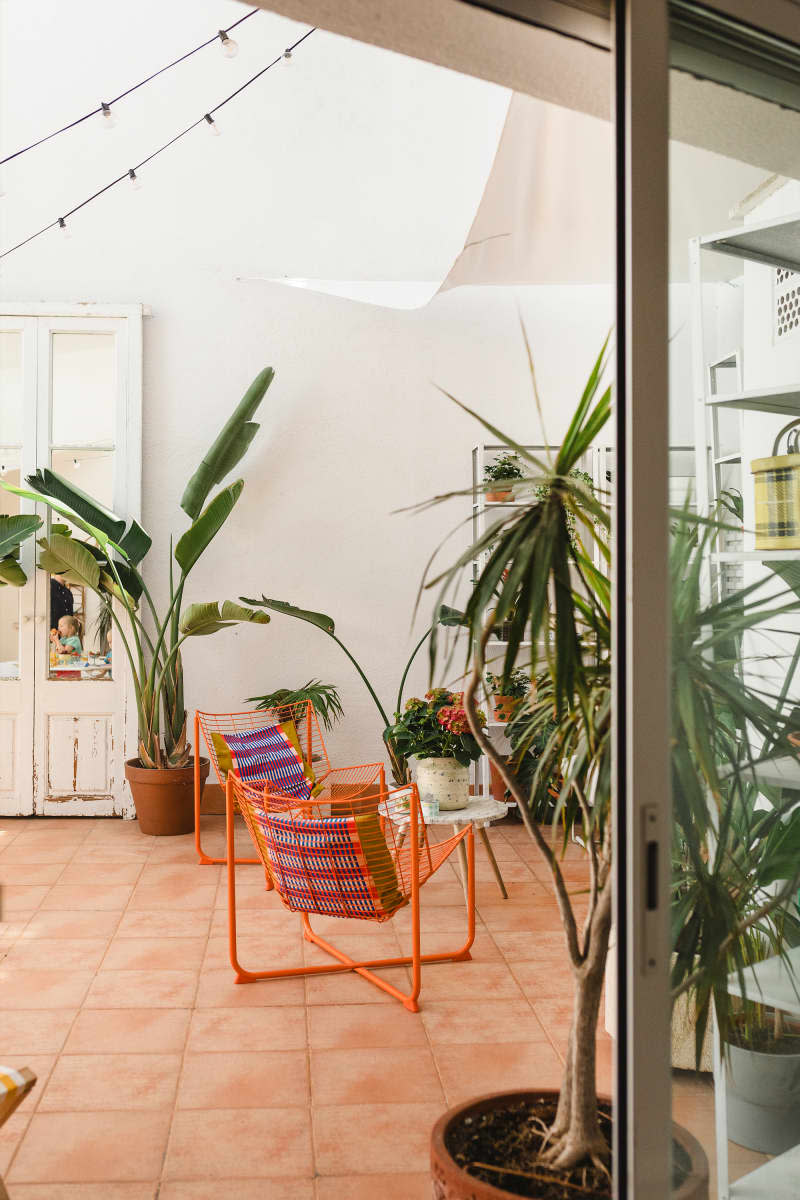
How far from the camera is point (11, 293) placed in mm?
6004

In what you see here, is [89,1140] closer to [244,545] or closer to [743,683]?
[743,683]

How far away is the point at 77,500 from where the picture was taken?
5.62 meters

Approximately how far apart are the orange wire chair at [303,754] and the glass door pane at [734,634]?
9.63ft

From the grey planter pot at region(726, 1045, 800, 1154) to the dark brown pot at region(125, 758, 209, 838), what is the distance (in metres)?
4.21

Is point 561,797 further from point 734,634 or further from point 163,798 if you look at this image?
point 163,798

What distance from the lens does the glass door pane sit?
1604 mm

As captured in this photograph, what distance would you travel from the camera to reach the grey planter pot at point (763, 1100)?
172 centimetres


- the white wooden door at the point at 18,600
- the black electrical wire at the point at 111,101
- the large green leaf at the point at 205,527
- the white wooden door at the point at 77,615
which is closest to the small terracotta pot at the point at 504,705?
the large green leaf at the point at 205,527

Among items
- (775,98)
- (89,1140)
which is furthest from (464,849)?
(775,98)

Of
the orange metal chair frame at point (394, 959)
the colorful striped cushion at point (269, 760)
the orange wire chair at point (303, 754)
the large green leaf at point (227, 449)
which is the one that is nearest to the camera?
the orange metal chair frame at point (394, 959)

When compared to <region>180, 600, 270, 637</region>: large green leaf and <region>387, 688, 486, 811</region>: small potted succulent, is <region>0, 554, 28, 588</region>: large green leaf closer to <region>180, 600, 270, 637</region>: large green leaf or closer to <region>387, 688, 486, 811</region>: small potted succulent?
<region>180, 600, 270, 637</region>: large green leaf

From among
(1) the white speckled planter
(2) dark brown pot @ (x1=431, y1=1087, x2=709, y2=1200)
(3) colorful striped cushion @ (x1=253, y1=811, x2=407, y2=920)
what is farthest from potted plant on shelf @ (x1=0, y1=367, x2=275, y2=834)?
(2) dark brown pot @ (x1=431, y1=1087, x2=709, y2=1200)

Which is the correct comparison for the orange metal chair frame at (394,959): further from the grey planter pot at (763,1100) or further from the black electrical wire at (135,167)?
the black electrical wire at (135,167)

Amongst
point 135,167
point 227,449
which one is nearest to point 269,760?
point 227,449
